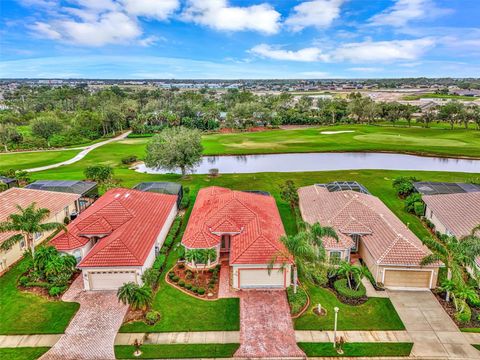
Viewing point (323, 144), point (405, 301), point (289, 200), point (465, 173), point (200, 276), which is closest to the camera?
point (405, 301)

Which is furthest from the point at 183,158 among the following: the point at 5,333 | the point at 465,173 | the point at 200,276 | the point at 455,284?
the point at 465,173

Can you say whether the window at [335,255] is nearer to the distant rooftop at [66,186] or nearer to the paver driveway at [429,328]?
the paver driveway at [429,328]

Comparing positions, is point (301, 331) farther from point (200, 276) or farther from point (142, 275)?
point (142, 275)

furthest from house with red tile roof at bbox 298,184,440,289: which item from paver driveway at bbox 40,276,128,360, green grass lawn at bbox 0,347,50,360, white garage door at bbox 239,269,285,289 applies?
green grass lawn at bbox 0,347,50,360

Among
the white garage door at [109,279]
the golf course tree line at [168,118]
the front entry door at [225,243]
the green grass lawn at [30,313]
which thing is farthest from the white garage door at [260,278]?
the golf course tree line at [168,118]

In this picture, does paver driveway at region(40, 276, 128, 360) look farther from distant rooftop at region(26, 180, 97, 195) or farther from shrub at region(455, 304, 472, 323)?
shrub at region(455, 304, 472, 323)

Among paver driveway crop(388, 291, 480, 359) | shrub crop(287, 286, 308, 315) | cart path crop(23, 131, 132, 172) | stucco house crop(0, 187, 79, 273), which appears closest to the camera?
paver driveway crop(388, 291, 480, 359)
